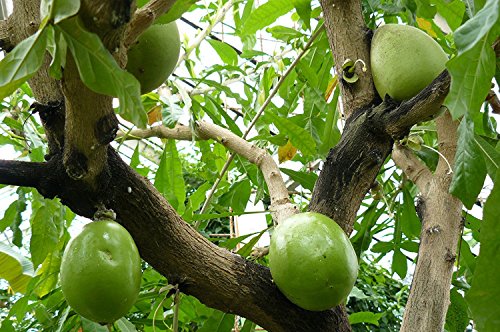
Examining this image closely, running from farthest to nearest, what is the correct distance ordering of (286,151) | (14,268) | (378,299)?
(378,299) → (14,268) → (286,151)

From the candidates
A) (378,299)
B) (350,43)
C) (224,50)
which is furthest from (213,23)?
(378,299)

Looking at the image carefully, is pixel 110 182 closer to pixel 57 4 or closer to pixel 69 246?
pixel 69 246

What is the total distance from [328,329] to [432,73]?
383 millimetres

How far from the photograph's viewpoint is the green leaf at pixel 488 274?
1.67 ft

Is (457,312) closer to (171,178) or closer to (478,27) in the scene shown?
(171,178)

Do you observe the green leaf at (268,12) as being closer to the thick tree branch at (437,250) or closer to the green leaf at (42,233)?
the thick tree branch at (437,250)

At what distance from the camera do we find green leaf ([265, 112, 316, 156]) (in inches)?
48.6

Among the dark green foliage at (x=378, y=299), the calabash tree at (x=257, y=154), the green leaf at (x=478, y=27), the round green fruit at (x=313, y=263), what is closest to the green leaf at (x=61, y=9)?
the calabash tree at (x=257, y=154)

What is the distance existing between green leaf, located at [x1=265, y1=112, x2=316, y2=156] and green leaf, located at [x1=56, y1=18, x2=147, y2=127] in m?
0.72

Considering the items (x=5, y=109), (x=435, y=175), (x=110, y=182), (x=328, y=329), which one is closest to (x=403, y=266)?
(x=435, y=175)

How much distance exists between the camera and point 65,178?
750 millimetres

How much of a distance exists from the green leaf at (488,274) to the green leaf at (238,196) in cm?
94

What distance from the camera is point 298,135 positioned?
1.24 metres

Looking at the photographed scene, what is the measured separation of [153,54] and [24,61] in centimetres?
29
